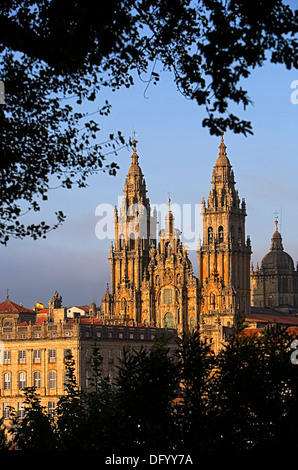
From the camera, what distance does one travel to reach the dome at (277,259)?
7594 inches

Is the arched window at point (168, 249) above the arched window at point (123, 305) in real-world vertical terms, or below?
above

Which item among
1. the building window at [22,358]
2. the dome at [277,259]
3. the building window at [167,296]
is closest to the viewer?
the building window at [22,358]

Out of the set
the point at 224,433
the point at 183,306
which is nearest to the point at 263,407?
the point at 224,433

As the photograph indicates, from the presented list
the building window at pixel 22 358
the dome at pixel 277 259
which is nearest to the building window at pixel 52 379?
the building window at pixel 22 358

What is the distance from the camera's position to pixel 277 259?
194 m

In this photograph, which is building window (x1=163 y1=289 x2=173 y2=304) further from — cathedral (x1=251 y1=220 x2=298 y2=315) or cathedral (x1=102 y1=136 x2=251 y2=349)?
cathedral (x1=251 y1=220 x2=298 y2=315)

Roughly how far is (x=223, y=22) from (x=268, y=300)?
167608 mm

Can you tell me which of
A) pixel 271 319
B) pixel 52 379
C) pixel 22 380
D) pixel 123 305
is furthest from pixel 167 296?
pixel 22 380

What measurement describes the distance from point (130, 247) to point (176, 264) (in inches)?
335

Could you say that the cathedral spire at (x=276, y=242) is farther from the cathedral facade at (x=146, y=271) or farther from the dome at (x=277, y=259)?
the cathedral facade at (x=146, y=271)

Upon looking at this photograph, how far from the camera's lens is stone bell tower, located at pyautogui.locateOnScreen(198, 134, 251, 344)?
145 metres

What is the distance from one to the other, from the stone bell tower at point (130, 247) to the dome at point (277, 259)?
40.6m

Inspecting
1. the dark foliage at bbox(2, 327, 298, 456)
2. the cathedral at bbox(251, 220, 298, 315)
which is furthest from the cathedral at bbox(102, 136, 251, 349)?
the dark foliage at bbox(2, 327, 298, 456)

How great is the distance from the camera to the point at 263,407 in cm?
3612
